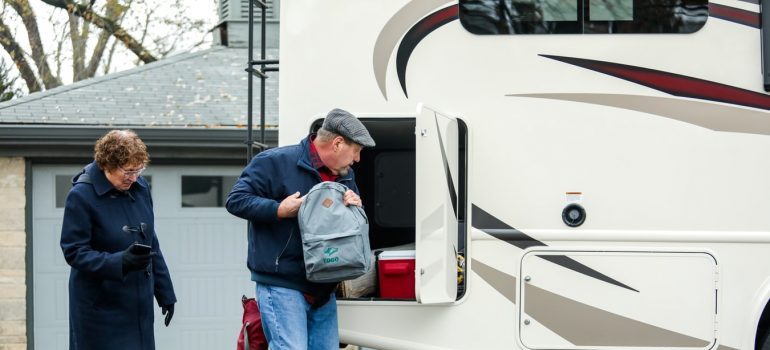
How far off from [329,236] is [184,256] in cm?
565

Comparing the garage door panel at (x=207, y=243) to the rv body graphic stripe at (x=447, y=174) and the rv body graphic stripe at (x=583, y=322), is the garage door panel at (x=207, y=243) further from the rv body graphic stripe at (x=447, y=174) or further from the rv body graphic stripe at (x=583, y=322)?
the rv body graphic stripe at (x=583, y=322)

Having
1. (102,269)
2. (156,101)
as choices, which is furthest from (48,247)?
(102,269)

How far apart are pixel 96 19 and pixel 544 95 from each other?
13.3 meters

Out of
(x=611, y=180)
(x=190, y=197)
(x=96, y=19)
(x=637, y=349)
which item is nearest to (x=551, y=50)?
(x=611, y=180)

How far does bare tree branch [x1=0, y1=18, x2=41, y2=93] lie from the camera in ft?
56.4

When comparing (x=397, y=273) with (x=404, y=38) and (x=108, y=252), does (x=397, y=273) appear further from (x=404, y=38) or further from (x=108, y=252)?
(x=108, y=252)

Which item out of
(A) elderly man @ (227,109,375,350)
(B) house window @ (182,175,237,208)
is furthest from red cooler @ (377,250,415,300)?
(B) house window @ (182,175,237,208)

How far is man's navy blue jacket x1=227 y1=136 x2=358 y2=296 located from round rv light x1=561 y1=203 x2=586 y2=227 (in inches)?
47.8

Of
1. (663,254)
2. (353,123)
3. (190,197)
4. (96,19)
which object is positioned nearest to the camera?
(353,123)

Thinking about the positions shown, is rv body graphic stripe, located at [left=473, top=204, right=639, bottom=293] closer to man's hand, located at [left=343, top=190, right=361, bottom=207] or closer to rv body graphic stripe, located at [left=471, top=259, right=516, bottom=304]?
rv body graphic stripe, located at [left=471, top=259, right=516, bottom=304]

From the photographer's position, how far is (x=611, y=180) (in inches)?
195

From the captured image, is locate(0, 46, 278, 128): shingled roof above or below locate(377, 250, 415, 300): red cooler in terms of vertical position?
above

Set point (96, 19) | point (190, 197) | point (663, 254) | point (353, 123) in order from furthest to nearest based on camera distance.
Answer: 1. point (96, 19)
2. point (190, 197)
3. point (663, 254)
4. point (353, 123)

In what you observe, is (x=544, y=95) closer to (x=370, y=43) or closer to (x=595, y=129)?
(x=595, y=129)
